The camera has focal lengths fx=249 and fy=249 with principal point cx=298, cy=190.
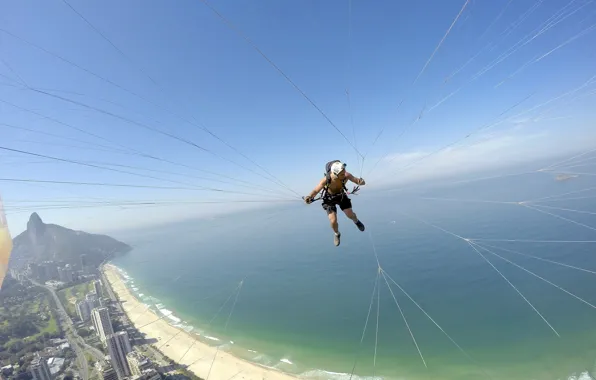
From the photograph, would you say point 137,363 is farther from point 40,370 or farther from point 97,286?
point 97,286

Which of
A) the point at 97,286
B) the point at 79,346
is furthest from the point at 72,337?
the point at 97,286

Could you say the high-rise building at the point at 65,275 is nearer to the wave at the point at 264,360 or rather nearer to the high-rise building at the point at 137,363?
the high-rise building at the point at 137,363

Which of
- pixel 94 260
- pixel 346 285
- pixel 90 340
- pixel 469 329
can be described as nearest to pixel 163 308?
pixel 90 340

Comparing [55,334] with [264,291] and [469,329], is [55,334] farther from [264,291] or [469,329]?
[469,329]

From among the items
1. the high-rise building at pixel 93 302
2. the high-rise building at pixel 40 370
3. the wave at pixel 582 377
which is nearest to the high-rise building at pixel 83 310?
the high-rise building at pixel 93 302

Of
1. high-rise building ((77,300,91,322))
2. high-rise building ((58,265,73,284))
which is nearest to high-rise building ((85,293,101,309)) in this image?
high-rise building ((77,300,91,322))

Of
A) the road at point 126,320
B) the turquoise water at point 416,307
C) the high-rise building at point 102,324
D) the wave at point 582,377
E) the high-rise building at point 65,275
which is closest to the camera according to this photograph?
the wave at point 582,377

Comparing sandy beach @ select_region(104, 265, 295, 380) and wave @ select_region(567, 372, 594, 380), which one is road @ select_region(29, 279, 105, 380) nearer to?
sandy beach @ select_region(104, 265, 295, 380)
